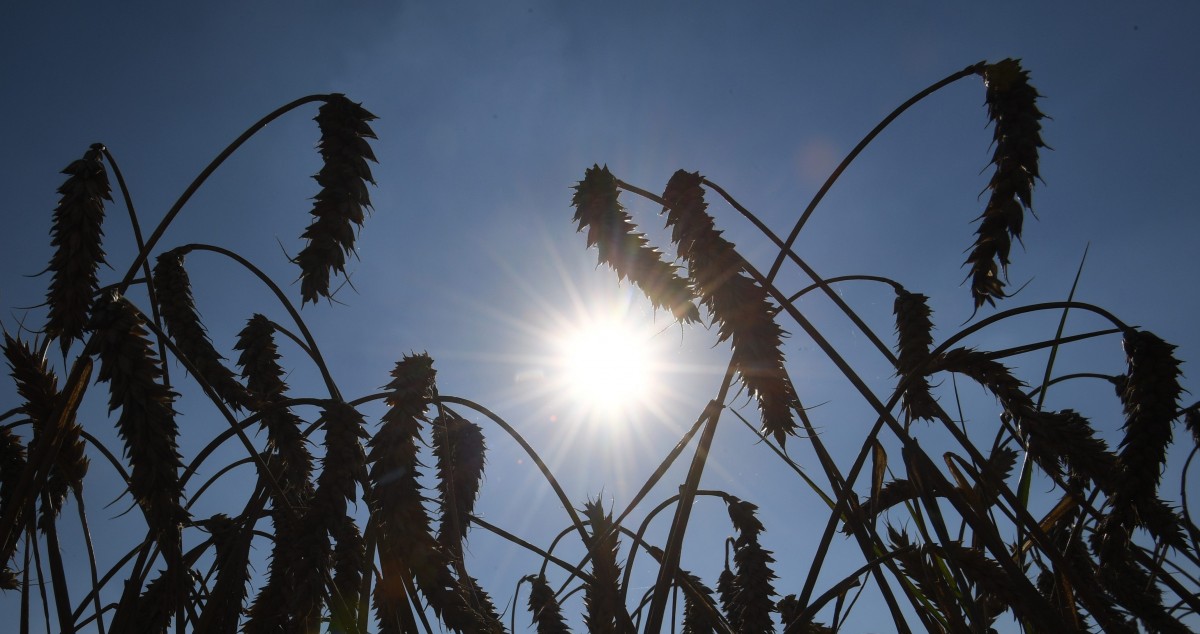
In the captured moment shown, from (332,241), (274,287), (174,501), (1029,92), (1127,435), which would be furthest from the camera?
(274,287)

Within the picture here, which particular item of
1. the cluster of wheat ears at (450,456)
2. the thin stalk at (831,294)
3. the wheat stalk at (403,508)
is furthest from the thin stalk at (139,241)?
the thin stalk at (831,294)

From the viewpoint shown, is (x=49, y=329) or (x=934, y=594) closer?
(x=49, y=329)

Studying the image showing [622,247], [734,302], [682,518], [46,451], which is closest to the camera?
[46,451]

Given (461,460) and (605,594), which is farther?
(461,460)

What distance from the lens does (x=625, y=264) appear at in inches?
138

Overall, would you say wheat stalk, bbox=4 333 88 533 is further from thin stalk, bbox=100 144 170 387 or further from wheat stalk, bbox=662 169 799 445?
wheat stalk, bbox=662 169 799 445

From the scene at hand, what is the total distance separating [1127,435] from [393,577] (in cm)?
305

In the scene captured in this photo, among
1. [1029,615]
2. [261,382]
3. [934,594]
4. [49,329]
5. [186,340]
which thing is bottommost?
[1029,615]

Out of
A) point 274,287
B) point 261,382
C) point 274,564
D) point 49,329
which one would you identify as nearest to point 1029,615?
point 274,564

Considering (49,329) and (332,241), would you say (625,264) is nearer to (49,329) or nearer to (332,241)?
(332,241)

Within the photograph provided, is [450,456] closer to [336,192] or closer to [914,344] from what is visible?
[336,192]

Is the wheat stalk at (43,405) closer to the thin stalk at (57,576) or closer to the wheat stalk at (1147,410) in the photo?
the thin stalk at (57,576)

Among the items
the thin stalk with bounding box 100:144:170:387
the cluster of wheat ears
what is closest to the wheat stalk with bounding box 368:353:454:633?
the cluster of wheat ears

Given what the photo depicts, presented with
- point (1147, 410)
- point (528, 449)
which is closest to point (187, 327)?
point (528, 449)
